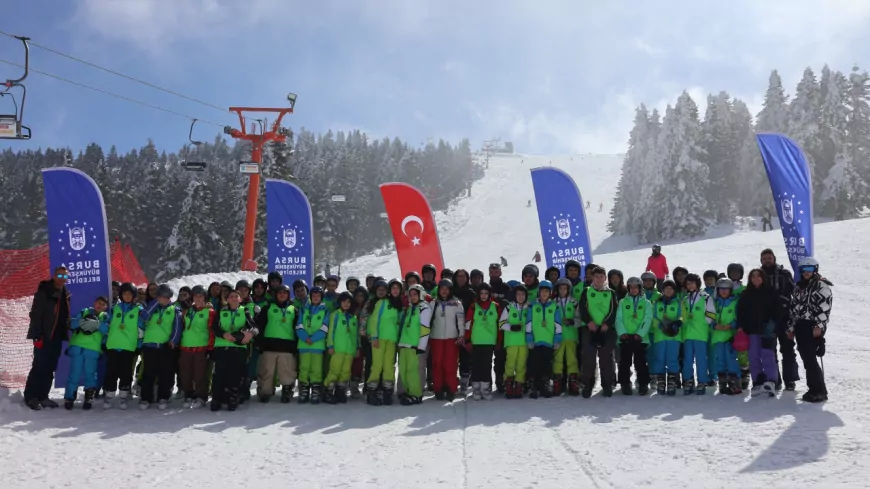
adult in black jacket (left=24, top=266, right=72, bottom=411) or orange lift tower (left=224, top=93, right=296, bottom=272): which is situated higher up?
orange lift tower (left=224, top=93, right=296, bottom=272)

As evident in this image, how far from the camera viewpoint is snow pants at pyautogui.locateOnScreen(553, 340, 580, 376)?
8.86m

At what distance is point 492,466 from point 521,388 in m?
3.38

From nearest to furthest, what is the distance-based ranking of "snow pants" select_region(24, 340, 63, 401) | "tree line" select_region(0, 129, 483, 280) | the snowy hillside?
"snow pants" select_region(24, 340, 63, 401), "tree line" select_region(0, 129, 483, 280), the snowy hillside

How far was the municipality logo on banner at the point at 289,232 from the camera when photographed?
45.0ft

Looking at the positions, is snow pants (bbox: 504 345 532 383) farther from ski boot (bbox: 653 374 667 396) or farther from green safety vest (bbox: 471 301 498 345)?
ski boot (bbox: 653 374 667 396)

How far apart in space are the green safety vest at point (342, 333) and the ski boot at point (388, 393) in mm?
662

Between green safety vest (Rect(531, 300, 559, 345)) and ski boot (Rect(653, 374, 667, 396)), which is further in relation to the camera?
green safety vest (Rect(531, 300, 559, 345))

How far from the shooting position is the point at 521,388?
875 centimetres

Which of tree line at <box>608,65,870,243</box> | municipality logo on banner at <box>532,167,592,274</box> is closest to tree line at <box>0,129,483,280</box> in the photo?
municipality logo on banner at <box>532,167,592,274</box>

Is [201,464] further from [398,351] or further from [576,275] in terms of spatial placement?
[576,275]

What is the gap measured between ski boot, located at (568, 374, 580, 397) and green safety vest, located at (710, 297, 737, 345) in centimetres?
189

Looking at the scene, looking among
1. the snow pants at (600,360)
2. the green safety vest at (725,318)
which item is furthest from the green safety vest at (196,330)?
the green safety vest at (725,318)

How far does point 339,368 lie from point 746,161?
178ft

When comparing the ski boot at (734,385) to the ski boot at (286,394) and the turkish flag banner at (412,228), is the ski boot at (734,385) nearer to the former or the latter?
the ski boot at (286,394)
